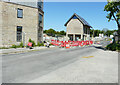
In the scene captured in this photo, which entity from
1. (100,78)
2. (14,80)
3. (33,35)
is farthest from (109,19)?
(14,80)

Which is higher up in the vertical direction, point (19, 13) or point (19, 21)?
point (19, 13)

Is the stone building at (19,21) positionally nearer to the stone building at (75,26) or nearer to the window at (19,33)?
the window at (19,33)

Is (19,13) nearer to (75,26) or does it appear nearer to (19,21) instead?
(19,21)

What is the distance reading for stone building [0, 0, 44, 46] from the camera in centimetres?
1775

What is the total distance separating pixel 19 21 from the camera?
63.2ft

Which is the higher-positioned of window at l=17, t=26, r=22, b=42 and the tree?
the tree

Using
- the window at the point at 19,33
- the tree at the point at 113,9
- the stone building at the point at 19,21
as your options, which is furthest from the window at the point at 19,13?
the tree at the point at 113,9

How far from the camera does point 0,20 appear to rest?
56.6ft

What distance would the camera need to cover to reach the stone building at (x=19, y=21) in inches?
699

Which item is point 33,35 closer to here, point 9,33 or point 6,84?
point 9,33

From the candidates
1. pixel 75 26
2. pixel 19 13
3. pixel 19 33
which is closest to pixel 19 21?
pixel 19 13

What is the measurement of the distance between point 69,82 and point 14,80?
7.48ft

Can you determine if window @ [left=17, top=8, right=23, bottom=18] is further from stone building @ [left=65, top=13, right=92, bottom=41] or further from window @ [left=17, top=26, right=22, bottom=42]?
stone building @ [left=65, top=13, right=92, bottom=41]

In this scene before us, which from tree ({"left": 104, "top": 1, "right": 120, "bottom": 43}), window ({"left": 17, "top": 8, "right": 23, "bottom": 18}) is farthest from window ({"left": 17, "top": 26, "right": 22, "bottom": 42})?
tree ({"left": 104, "top": 1, "right": 120, "bottom": 43})
